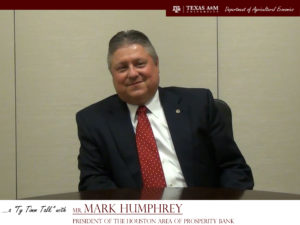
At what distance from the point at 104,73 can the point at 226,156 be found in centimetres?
116

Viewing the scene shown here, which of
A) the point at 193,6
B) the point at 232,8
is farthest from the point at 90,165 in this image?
the point at 232,8

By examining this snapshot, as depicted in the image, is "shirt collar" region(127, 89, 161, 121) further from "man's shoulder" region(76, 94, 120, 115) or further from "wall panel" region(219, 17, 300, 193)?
"wall panel" region(219, 17, 300, 193)

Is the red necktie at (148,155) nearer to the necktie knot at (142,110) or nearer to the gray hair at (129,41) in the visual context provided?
the necktie knot at (142,110)

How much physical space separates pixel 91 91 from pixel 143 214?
1.75 m

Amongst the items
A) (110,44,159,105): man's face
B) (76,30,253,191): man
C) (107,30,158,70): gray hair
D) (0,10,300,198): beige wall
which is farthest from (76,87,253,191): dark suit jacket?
(0,10,300,198): beige wall

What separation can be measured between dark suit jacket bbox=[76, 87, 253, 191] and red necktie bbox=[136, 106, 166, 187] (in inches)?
1.1

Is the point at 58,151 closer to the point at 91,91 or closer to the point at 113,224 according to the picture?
the point at 91,91

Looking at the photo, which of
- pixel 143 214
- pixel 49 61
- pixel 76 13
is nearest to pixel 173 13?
pixel 76 13

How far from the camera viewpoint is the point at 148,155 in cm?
188

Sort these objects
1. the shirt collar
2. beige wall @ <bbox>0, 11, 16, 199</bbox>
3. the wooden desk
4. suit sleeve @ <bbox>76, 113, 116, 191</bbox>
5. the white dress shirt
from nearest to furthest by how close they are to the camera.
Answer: the wooden desk < suit sleeve @ <bbox>76, 113, 116, 191</bbox> < the white dress shirt < the shirt collar < beige wall @ <bbox>0, 11, 16, 199</bbox>

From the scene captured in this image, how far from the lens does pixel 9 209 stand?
111 centimetres

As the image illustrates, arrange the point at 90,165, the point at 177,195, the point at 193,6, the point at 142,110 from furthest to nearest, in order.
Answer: the point at 193,6 < the point at 142,110 < the point at 90,165 < the point at 177,195

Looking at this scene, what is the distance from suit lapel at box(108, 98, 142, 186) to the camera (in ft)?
6.06

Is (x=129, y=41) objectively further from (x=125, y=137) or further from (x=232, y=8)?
(x=232, y=8)
